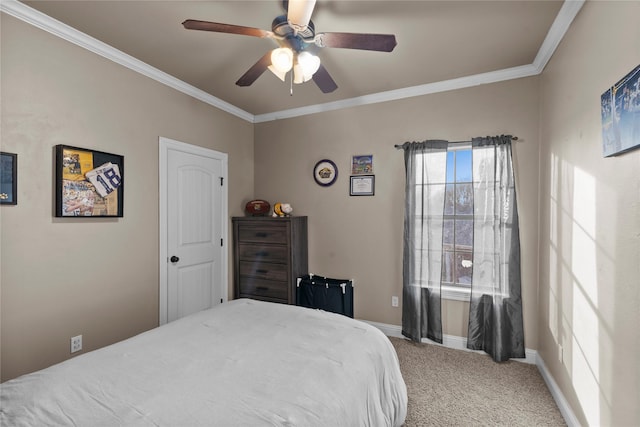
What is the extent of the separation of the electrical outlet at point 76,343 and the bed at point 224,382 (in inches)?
36.8

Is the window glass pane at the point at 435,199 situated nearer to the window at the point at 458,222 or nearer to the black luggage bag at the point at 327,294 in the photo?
the window at the point at 458,222

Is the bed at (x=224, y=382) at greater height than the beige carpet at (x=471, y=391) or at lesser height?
greater

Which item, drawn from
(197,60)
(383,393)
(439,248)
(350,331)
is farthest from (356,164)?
(383,393)

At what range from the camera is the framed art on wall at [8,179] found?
1.83 metres

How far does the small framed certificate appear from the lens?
3.35m

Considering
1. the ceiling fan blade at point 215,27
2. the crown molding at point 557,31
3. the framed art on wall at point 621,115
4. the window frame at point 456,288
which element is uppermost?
the crown molding at point 557,31

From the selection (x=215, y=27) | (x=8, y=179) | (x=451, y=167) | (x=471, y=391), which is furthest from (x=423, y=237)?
(x=8, y=179)

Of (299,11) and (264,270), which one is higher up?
(299,11)

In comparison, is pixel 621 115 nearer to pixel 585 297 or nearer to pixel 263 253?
pixel 585 297

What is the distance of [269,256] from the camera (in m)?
3.48

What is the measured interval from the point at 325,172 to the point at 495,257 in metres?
→ 1.97

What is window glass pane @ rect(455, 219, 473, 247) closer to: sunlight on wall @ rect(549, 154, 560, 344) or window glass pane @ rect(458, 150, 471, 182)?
window glass pane @ rect(458, 150, 471, 182)

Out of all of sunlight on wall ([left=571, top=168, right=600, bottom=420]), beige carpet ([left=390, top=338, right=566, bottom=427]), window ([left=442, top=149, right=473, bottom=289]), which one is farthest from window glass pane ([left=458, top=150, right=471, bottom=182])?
beige carpet ([left=390, top=338, right=566, bottom=427])

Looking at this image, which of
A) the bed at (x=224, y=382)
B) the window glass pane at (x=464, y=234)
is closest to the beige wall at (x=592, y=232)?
the window glass pane at (x=464, y=234)
